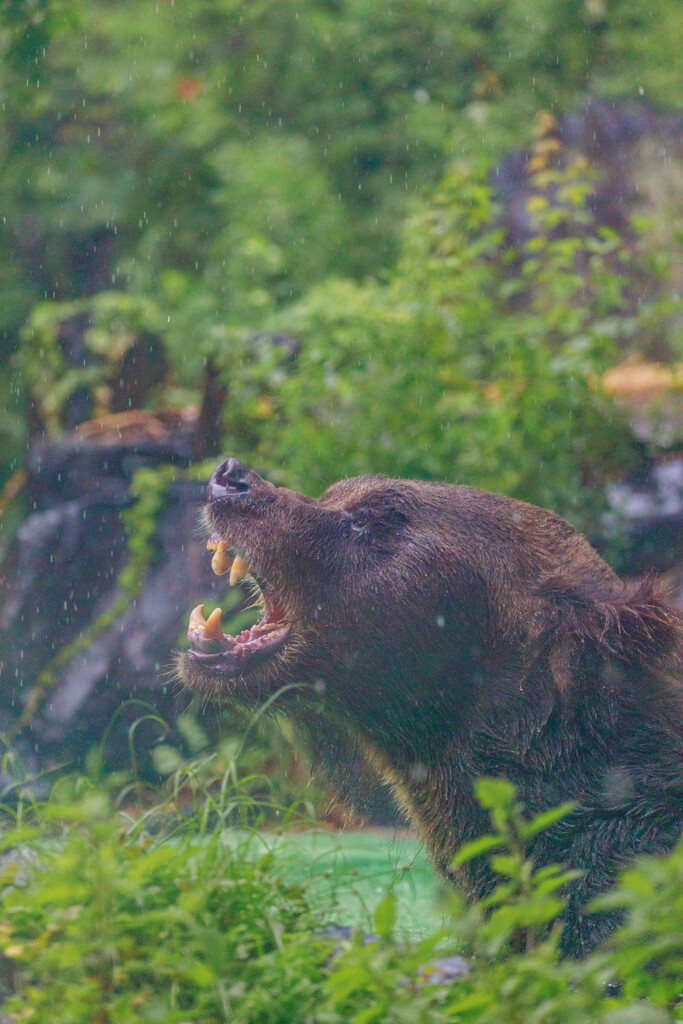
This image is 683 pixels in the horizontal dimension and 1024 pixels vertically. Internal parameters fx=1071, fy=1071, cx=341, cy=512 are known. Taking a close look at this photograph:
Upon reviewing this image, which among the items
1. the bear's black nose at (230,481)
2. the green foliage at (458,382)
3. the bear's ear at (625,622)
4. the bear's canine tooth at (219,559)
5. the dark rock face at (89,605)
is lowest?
the dark rock face at (89,605)

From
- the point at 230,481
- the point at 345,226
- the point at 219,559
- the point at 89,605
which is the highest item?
the point at 230,481

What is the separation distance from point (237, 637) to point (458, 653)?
727mm

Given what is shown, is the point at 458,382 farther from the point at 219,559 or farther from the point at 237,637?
the point at 237,637

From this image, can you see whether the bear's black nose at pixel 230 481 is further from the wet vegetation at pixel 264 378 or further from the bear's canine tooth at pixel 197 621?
the wet vegetation at pixel 264 378

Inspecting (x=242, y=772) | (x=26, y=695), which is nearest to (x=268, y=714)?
(x=242, y=772)

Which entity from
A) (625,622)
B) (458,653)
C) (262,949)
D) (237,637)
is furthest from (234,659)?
(625,622)

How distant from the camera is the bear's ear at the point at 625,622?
3.05m

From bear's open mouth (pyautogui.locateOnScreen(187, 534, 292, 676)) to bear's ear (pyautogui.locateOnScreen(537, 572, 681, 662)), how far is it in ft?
2.88

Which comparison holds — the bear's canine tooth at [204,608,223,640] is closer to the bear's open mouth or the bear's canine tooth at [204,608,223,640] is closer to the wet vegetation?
the bear's open mouth

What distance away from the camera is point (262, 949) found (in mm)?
2615

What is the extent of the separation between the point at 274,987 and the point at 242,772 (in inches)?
128

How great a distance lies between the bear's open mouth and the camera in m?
3.37

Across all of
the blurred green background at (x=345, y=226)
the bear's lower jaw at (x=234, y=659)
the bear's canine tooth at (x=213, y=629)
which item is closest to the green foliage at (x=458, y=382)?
the blurred green background at (x=345, y=226)

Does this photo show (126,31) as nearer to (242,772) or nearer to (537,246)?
(537,246)
